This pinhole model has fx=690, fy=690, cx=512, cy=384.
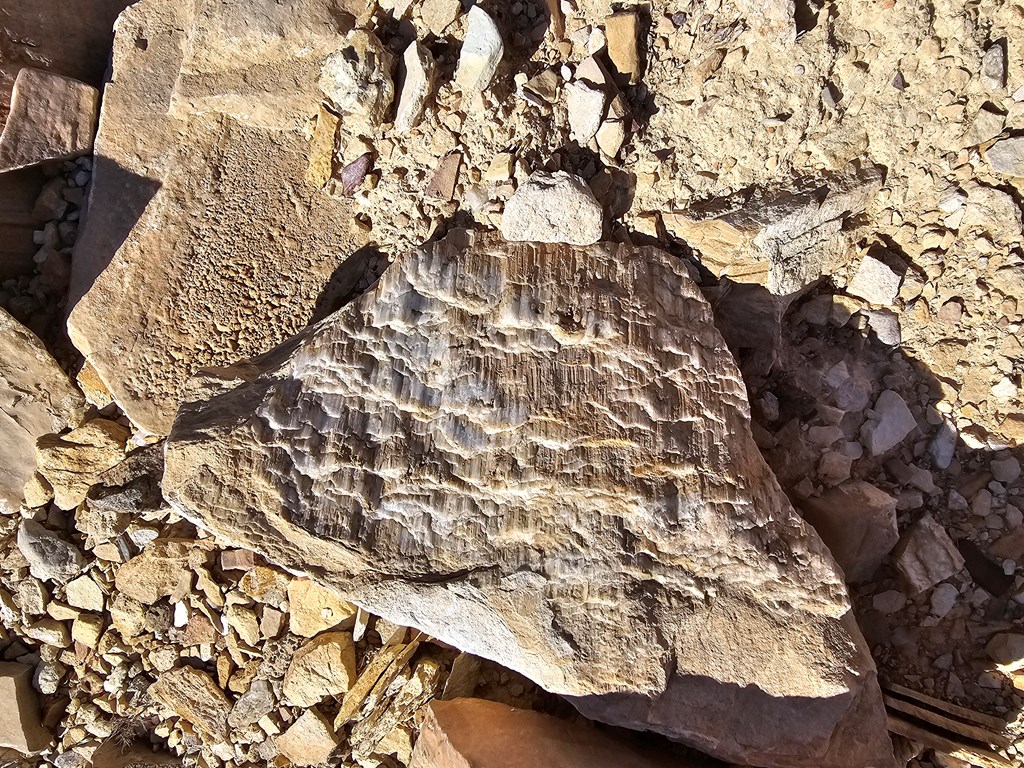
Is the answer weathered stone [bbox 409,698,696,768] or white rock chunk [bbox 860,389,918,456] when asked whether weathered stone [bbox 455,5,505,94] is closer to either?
white rock chunk [bbox 860,389,918,456]

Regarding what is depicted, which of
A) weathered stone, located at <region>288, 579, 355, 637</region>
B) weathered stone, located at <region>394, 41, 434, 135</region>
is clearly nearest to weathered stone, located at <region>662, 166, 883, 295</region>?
weathered stone, located at <region>394, 41, 434, 135</region>

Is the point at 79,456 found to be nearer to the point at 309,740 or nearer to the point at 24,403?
the point at 24,403

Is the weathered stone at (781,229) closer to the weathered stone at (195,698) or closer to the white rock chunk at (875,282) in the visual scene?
the white rock chunk at (875,282)

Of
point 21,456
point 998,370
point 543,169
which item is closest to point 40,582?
point 21,456

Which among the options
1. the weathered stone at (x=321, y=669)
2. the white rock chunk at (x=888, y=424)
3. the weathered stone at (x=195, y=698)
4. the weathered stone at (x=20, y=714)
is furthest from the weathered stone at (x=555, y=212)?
the weathered stone at (x=20, y=714)

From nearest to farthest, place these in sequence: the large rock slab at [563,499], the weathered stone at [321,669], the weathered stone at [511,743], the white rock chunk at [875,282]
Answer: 1. the large rock slab at [563,499]
2. the weathered stone at [511,743]
3. the white rock chunk at [875,282]
4. the weathered stone at [321,669]

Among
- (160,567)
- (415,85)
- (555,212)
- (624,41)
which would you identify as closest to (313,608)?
(160,567)
